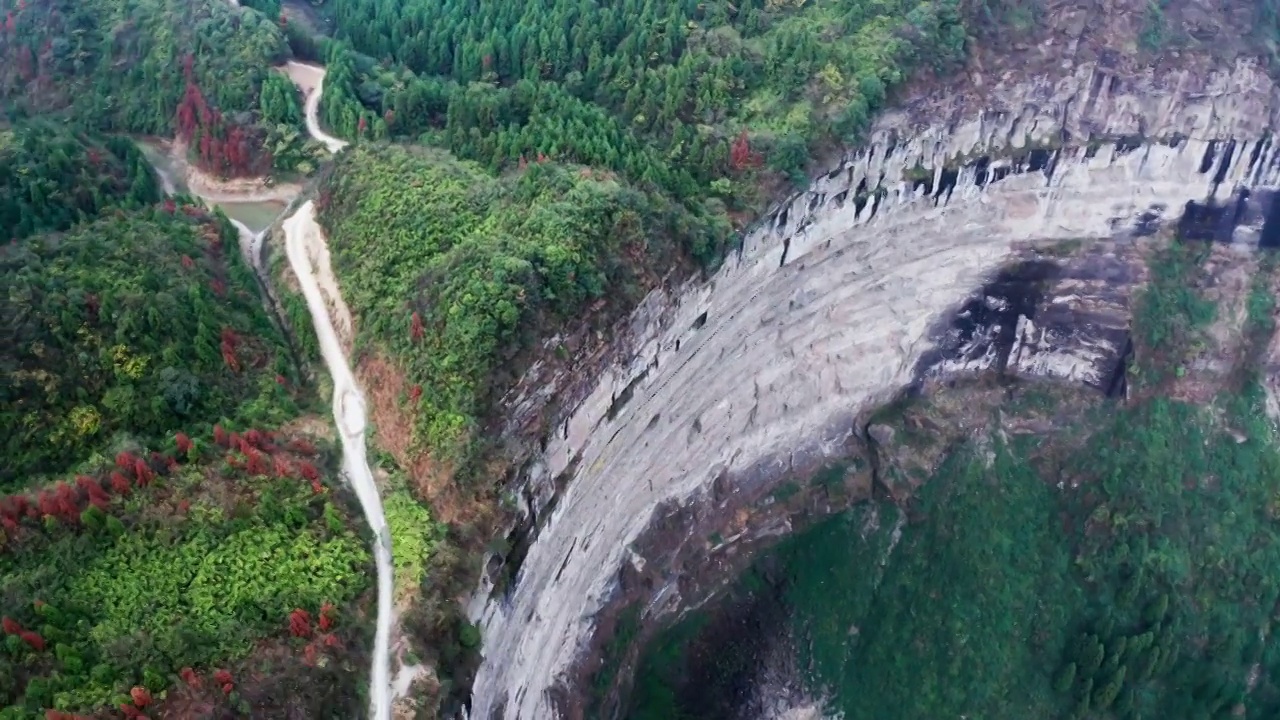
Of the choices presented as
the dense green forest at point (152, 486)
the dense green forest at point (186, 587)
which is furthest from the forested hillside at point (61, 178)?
the dense green forest at point (186, 587)

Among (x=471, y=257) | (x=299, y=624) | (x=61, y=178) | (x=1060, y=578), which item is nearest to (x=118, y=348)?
(x=61, y=178)

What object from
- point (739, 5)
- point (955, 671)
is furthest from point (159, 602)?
point (739, 5)

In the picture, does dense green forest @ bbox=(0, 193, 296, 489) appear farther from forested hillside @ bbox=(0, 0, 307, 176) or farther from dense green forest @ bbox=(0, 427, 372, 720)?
forested hillside @ bbox=(0, 0, 307, 176)

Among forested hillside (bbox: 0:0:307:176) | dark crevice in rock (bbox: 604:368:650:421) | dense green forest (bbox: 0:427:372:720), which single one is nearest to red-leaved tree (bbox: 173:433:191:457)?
dense green forest (bbox: 0:427:372:720)

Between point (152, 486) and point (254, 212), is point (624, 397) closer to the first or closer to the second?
point (152, 486)

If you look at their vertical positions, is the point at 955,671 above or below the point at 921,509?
below

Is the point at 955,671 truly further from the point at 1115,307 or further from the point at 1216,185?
the point at 1216,185
